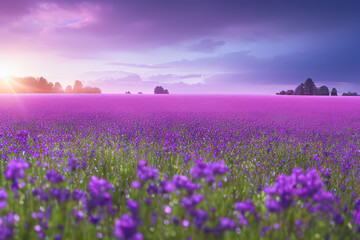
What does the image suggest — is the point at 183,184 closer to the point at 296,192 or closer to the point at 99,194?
the point at 99,194

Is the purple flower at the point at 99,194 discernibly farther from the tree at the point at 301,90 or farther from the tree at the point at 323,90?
the tree at the point at 323,90

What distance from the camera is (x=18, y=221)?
5.39ft

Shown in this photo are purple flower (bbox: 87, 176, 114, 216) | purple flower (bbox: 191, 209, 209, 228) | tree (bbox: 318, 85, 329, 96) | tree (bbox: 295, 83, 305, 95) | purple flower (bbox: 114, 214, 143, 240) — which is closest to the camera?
purple flower (bbox: 114, 214, 143, 240)

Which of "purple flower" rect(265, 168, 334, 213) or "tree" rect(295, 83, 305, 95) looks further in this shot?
"tree" rect(295, 83, 305, 95)

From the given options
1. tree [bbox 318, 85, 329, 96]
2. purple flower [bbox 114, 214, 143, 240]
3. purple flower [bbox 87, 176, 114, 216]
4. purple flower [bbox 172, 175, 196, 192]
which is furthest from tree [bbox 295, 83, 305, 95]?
purple flower [bbox 114, 214, 143, 240]

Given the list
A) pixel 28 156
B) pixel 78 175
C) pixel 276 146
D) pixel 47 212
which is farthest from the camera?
pixel 276 146

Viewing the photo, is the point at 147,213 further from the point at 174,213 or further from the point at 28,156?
Answer: the point at 28,156

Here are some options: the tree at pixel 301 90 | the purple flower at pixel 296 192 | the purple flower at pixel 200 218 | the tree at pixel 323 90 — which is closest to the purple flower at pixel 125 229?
the purple flower at pixel 200 218

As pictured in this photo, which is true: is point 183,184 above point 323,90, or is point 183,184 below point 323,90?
below

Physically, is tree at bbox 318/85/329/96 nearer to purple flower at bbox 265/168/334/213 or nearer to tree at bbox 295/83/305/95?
tree at bbox 295/83/305/95

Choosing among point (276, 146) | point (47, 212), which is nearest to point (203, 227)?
point (47, 212)

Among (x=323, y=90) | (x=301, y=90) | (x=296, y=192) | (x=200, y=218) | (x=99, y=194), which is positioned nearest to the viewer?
(x=200, y=218)

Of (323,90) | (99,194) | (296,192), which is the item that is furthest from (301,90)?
(99,194)

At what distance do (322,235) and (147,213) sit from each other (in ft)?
4.07
